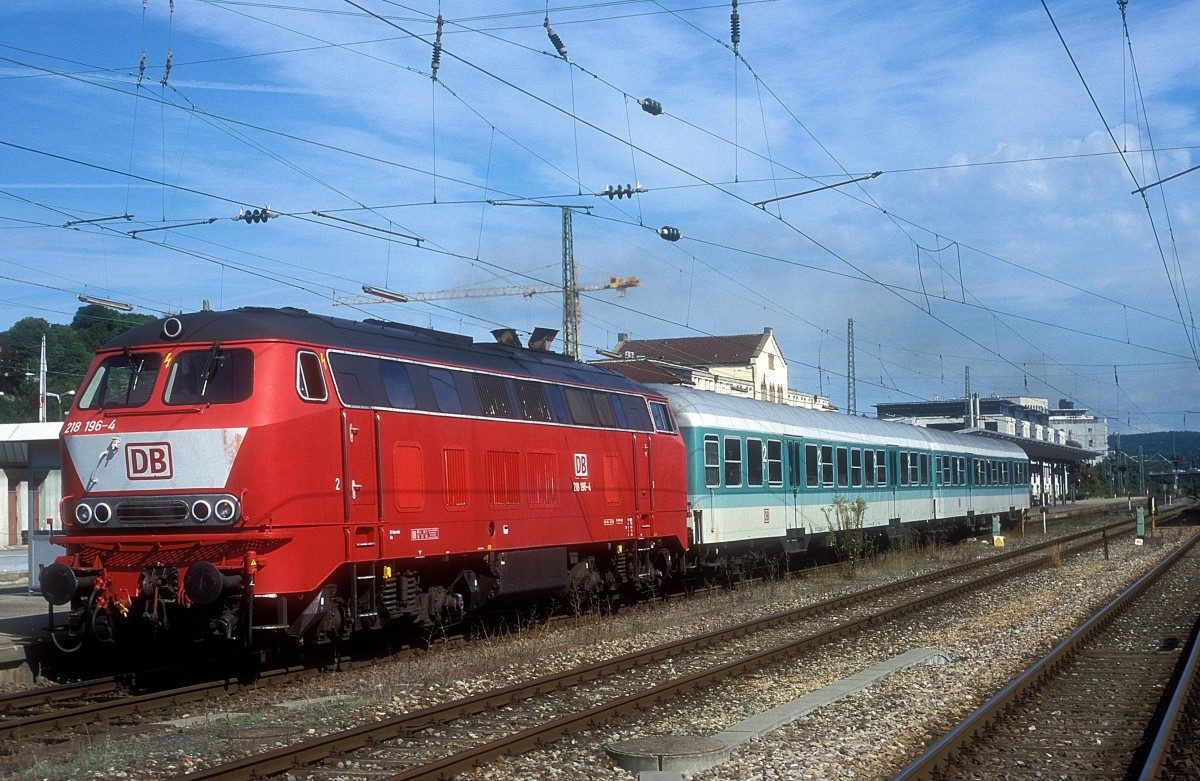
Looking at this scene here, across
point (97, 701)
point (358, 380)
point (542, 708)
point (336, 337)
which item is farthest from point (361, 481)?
point (97, 701)

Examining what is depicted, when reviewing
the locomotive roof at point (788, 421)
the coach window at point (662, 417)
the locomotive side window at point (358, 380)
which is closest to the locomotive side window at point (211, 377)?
the locomotive side window at point (358, 380)

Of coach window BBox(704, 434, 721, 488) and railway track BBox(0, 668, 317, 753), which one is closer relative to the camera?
railway track BBox(0, 668, 317, 753)

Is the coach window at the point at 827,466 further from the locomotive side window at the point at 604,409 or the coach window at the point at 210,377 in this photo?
the coach window at the point at 210,377

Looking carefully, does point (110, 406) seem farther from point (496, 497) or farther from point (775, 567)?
point (775, 567)

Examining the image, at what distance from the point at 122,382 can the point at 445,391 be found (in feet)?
12.7

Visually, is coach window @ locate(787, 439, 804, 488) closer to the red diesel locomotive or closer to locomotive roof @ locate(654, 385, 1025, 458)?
locomotive roof @ locate(654, 385, 1025, 458)

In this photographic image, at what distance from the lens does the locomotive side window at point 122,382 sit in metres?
13.1

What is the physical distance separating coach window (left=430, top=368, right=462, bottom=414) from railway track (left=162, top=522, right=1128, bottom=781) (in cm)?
369

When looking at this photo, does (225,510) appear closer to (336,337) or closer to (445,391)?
(336,337)

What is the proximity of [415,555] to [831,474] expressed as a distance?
17.1 meters

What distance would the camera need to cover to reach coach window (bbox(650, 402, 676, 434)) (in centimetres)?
2150

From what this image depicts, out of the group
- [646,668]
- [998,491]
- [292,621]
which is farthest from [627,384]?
[998,491]

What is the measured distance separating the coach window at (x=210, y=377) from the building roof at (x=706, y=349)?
7166 centimetres

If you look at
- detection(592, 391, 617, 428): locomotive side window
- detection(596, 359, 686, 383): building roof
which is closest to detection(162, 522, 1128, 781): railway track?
detection(592, 391, 617, 428): locomotive side window
